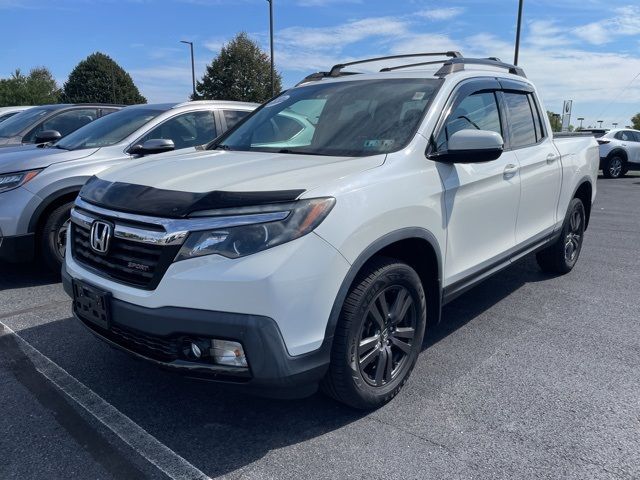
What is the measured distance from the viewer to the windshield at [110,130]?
5449 mm

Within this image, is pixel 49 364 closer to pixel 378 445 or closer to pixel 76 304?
pixel 76 304

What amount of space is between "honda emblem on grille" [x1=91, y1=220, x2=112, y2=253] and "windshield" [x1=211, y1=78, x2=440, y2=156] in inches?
46.2

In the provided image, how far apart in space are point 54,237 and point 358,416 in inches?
136

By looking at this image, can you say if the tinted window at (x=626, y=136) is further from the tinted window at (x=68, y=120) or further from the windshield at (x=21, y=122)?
the windshield at (x=21, y=122)

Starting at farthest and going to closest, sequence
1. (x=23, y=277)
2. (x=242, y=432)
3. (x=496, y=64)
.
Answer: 1. (x=23, y=277)
2. (x=496, y=64)
3. (x=242, y=432)

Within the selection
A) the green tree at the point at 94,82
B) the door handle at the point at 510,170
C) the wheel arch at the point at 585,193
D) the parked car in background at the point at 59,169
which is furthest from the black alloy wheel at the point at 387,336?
the green tree at the point at 94,82

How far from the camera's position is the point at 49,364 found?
3.34m

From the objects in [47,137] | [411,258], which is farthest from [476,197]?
[47,137]

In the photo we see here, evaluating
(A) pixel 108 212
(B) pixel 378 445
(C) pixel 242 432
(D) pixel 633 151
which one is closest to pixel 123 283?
(A) pixel 108 212

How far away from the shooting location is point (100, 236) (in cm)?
262

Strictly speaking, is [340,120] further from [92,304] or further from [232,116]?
[232,116]

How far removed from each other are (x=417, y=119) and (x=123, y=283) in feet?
6.00

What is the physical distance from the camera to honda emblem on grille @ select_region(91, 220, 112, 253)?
257cm

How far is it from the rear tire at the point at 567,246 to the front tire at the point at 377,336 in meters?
2.69
